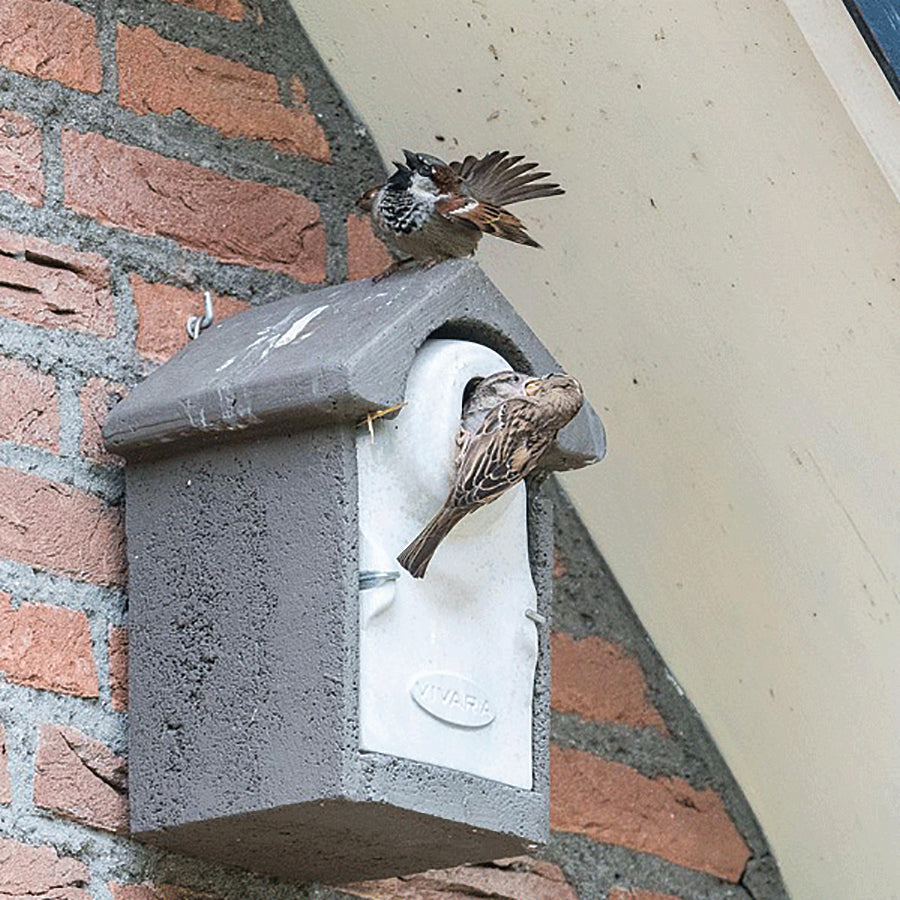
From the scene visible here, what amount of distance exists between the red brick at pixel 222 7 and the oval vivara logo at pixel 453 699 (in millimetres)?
688

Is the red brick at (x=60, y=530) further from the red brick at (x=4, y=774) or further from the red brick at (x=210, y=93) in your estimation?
the red brick at (x=210, y=93)

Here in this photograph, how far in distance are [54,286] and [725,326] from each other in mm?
577

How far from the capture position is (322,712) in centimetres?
175

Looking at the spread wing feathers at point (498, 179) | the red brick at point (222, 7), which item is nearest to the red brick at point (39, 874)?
the spread wing feathers at point (498, 179)

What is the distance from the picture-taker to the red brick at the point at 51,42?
79.7 inches

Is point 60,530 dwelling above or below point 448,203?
below

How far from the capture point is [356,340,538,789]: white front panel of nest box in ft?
5.85

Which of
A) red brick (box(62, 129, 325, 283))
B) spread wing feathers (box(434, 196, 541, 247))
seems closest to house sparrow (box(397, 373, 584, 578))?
spread wing feathers (box(434, 196, 541, 247))

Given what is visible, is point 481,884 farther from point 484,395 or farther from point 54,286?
point 54,286

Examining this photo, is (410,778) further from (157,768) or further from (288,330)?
(288,330)

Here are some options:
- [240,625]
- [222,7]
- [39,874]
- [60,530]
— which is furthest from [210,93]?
[39,874]

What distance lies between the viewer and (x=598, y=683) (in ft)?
7.48

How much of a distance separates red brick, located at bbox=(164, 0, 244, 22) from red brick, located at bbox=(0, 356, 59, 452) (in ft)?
1.35

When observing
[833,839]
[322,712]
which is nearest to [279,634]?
[322,712]
